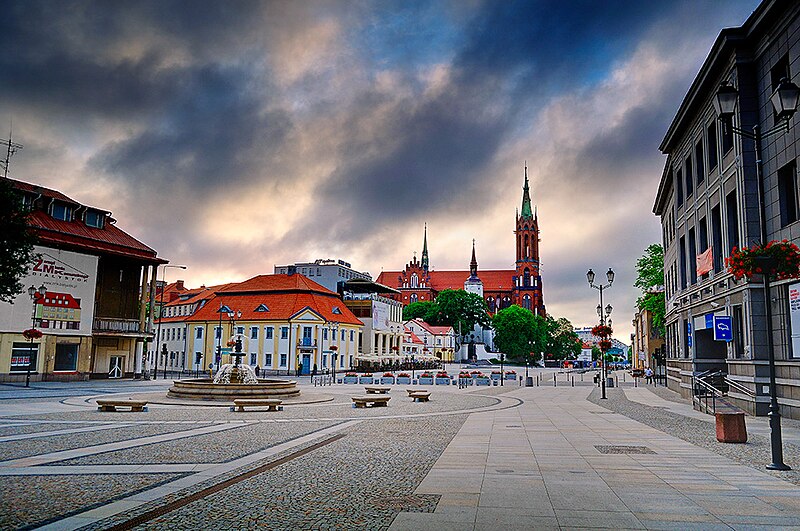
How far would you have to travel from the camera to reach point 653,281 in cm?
6222

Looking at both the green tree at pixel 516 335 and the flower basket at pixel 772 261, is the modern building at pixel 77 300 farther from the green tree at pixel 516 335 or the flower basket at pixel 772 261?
the green tree at pixel 516 335

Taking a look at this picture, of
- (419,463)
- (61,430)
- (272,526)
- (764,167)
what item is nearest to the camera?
(272,526)

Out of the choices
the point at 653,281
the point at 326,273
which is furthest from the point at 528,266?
the point at 653,281

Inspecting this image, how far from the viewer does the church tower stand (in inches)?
6870

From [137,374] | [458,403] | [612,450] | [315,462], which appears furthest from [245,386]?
[137,374]

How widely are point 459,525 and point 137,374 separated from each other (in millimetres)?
51943

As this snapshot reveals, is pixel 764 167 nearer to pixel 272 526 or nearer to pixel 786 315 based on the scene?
pixel 786 315

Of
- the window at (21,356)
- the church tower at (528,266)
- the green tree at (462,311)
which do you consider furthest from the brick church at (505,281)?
the window at (21,356)

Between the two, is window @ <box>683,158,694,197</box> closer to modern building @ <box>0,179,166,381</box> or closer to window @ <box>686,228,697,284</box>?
window @ <box>686,228,697,284</box>

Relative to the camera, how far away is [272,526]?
7410 mm

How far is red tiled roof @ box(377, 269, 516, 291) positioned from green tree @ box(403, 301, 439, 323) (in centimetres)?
3572

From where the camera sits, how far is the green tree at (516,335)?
12938 cm

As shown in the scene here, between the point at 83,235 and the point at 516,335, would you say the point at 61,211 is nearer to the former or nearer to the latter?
the point at 83,235

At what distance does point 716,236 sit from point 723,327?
18.1 feet
